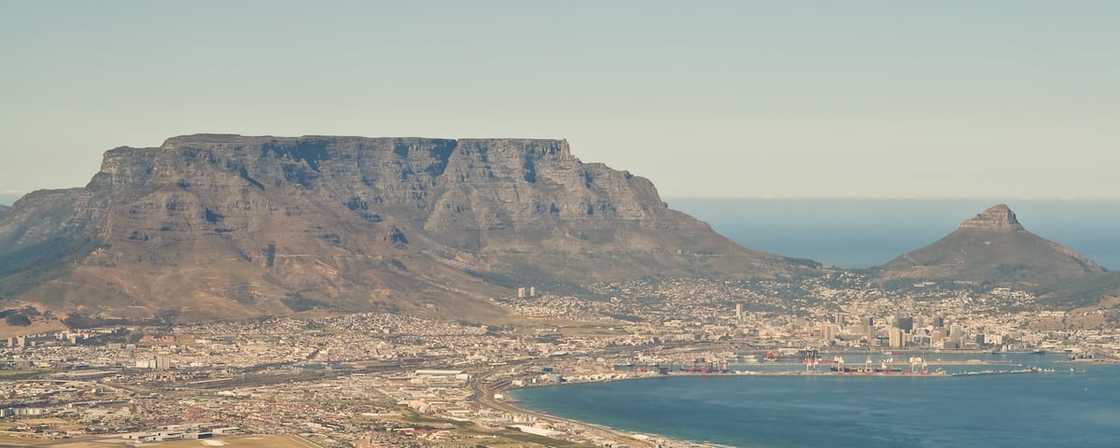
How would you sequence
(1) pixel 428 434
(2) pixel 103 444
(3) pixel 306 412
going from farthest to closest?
(3) pixel 306 412
(1) pixel 428 434
(2) pixel 103 444

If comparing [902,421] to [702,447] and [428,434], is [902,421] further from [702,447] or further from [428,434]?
[428,434]

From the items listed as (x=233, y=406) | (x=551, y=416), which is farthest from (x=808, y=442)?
(x=233, y=406)

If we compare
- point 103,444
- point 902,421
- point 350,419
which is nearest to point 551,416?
point 350,419

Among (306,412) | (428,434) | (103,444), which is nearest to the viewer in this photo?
(103,444)

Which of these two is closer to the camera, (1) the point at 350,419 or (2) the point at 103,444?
(2) the point at 103,444

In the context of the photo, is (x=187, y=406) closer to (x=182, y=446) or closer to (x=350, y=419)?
(x=350, y=419)

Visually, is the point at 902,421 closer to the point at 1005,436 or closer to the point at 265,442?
the point at 1005,436

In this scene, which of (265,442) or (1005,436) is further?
(1005,436)
